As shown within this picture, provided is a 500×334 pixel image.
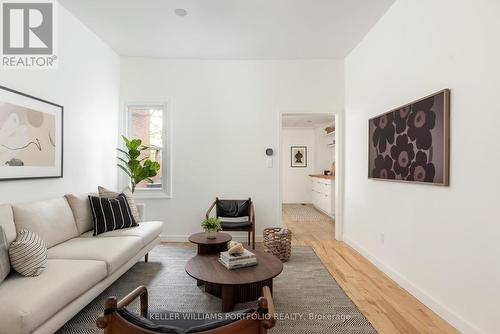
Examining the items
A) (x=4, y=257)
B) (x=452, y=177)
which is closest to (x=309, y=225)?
(x=452, y=177)

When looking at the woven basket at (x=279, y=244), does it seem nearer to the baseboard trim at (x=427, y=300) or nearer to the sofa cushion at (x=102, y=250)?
the baseboard trim at (x=427, y=300)

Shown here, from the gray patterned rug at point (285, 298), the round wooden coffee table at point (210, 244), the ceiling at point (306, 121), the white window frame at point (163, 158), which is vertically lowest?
the gray patterned rug at point (285, 298)

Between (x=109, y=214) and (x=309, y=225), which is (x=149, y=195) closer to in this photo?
(x=109, y=214)

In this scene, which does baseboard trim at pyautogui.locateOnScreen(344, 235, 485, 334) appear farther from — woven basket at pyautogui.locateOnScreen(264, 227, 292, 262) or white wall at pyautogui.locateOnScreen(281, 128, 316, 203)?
white wall at pyautogui.locateOnScreen(281, 128, 316, 203)

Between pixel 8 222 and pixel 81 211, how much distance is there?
0.86m

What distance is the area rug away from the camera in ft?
20.0

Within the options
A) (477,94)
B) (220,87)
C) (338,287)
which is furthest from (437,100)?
(220,87)

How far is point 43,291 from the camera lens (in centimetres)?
162

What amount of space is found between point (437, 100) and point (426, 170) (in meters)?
0.58

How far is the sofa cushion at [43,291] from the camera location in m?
1.42

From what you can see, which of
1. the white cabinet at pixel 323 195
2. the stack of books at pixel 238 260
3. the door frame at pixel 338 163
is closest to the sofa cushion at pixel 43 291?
the stack of books at pixel 238 260

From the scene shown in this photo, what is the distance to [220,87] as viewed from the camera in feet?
14.4

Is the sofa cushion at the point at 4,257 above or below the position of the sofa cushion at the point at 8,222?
below

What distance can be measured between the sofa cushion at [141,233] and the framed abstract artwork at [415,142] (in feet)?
8.91
